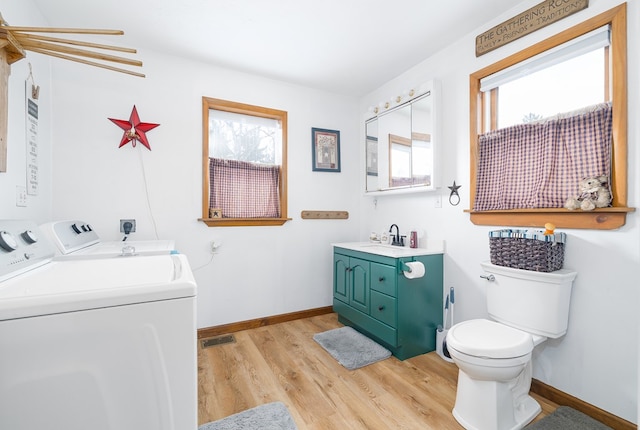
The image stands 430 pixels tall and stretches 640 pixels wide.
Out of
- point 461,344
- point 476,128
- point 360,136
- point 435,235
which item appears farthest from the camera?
point 360,136

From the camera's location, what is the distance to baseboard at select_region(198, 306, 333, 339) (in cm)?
257

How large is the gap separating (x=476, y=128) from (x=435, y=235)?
0.89 meters

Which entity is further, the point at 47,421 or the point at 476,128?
the point at 476,128

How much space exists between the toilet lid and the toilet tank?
0.37ft

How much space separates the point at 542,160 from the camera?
1771mm

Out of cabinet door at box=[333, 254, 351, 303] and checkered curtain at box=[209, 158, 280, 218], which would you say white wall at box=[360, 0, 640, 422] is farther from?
checkered curtain at box=[209, 158, 280, 218]

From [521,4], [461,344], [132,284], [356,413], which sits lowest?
[356,413]

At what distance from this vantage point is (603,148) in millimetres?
1528

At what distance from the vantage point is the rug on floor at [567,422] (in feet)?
4.81

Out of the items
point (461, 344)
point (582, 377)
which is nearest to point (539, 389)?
point (582, 377)

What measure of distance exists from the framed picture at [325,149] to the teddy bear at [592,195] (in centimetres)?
209

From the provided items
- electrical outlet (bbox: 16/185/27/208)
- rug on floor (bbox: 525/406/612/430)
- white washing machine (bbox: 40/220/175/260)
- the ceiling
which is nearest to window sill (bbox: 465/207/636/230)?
→ rug on floor (bbox: 525/406/612/430)

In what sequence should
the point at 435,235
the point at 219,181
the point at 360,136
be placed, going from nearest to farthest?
the point at 435,235 < the point at 219,181 < the point at 360,136

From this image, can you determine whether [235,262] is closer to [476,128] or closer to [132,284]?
[132,284]
